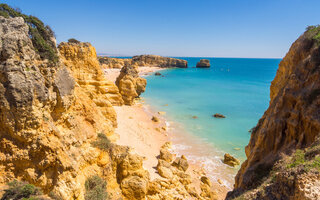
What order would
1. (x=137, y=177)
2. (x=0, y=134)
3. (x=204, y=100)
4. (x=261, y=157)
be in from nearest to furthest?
(x=0, y=134) < (x=261, y=157) < (x=137, y=177) < (x=204, y=100)

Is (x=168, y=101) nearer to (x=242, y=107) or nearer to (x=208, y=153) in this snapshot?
(x=242, y=107)

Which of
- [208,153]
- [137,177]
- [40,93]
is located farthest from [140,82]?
[40,93]

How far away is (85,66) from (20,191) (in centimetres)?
1283

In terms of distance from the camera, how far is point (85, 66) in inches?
643

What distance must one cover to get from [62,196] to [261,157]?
829 centimetres

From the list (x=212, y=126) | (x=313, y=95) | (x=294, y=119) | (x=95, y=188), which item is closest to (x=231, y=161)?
(x=212, y=126)

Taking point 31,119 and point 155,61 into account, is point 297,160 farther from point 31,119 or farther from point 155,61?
point 155,61

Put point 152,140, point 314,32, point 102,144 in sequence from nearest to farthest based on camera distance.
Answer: point 314,32
point 102,144
point 152,140

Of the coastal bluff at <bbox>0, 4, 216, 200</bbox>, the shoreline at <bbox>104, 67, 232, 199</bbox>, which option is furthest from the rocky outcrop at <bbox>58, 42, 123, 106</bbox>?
the coastal bluff at <bbox>0, 4, 216, 200</bbox>

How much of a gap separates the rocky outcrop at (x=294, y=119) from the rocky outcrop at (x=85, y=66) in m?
11.9

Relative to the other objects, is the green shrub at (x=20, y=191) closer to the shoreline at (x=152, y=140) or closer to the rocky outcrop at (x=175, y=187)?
the shoreline at (x=152, y=140)

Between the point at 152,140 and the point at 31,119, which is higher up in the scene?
the point at 31,119

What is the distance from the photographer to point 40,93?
6246 mm

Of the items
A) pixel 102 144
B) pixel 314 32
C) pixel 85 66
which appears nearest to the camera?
pixel 314 32
